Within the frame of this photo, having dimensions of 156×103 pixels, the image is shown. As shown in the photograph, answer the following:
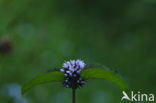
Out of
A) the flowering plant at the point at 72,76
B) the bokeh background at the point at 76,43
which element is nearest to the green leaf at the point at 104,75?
the flowering plant at the point at 72,76

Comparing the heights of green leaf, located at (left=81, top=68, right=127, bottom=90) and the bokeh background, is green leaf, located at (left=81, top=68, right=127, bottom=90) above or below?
below

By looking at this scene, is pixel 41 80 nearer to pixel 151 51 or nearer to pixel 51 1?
pixel 151 51

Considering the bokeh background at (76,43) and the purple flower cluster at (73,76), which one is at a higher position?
the bokeh background at (76,43)

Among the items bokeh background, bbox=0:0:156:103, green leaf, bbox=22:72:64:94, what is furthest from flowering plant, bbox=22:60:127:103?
bokeh background, bbox=0:0:156:103

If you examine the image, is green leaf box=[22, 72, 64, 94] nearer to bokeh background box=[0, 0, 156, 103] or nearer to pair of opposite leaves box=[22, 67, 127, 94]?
pair of opposite leaves box=[22, 67, 127, 94]

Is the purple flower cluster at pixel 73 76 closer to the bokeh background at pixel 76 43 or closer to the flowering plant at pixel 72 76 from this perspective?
the flowering plant at pixel 72 76

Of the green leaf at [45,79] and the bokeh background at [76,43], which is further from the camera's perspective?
the bokeh background at [76,43]
